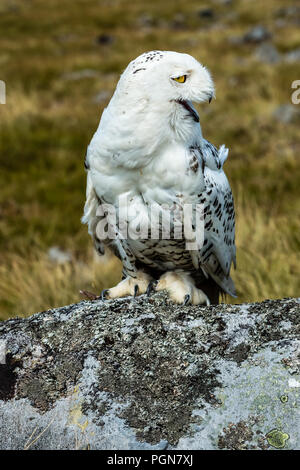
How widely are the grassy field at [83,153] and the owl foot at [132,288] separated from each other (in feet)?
3.95

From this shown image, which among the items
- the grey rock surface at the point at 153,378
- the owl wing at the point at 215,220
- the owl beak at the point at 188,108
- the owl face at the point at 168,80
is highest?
the owl face at the point at 168,80

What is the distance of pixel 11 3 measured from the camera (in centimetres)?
4031

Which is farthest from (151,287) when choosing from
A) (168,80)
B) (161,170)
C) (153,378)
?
(168,80)

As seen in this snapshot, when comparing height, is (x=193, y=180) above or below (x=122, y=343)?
above

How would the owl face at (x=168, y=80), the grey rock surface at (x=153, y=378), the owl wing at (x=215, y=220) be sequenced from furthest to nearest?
the owl wing at (x=215, y=220) < the owl face at (x=168, y=80) < the grey rock surface at (x=153, y=378)

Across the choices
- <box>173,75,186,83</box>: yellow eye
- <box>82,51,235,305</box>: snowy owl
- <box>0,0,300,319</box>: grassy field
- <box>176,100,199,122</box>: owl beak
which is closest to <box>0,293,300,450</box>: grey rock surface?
<box>82,51,235,305</box>: snowy owl

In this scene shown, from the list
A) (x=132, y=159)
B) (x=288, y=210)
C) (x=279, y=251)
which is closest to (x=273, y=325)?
(x=132, y=159)

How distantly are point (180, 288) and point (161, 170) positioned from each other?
0.67 meters

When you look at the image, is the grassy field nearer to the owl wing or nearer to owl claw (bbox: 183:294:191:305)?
the owl wing

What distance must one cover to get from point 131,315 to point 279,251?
103 inches

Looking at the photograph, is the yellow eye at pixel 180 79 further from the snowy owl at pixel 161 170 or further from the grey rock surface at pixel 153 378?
the grey rock surface at pixel 153 378

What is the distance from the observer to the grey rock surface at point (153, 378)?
205 cm

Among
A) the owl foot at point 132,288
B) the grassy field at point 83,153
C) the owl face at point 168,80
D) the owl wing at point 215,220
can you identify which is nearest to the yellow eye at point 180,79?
the owl face at point 168,80

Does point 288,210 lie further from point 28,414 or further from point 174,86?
point 28,414
